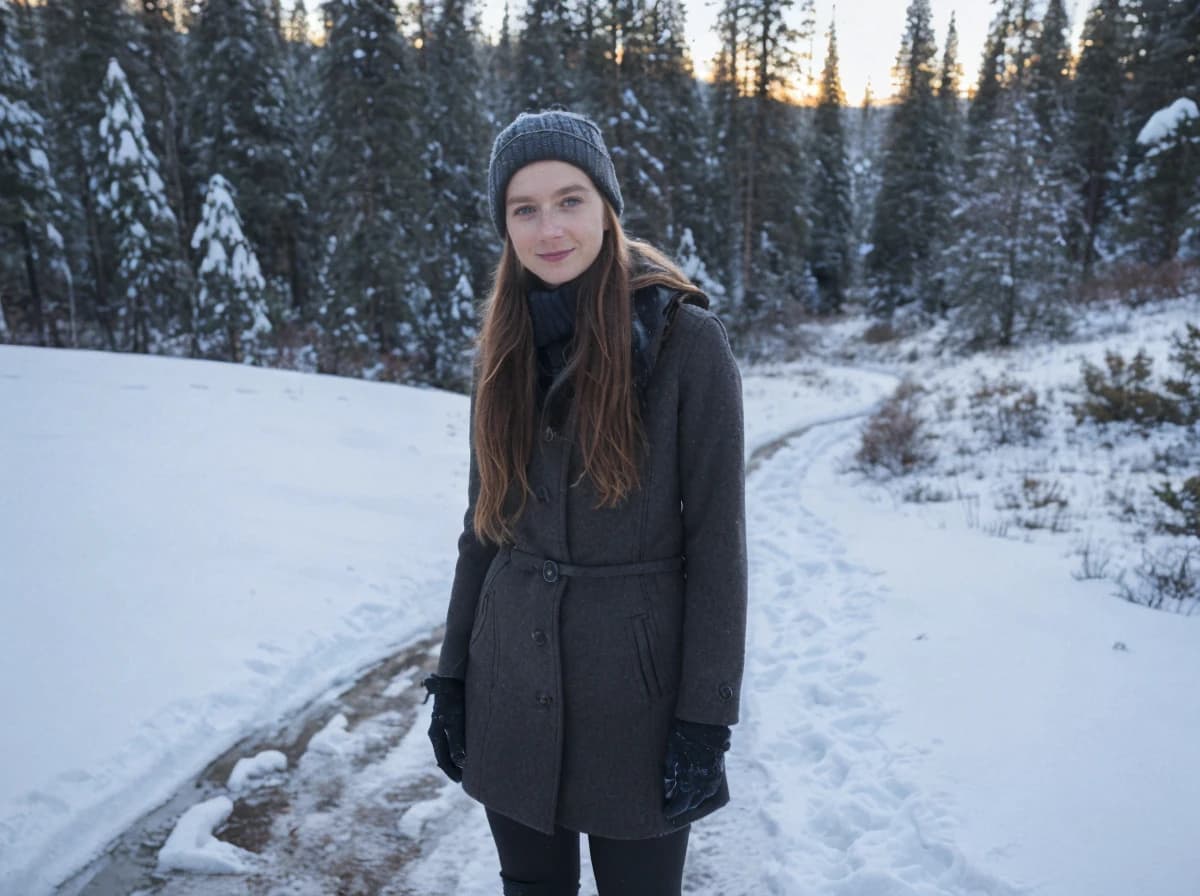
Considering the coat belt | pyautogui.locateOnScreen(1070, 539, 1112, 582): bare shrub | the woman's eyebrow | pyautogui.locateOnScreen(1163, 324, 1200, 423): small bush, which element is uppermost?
the woman's eyebrow

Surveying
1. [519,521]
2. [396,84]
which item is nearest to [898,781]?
[519,521]

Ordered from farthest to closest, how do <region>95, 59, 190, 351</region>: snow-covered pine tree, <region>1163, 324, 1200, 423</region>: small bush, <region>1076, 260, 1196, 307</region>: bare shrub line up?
<region>95, 59, 190, 351</region>: snow-covered pine tree, <region>1076, 260, 1196, 307</region>: bare shrub, <region>1163, 324, 1200, 423</region>: small bush

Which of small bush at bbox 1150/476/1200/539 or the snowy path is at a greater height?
small bush at bbox 1150/476/1200/539

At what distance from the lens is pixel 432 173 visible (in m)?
22.1

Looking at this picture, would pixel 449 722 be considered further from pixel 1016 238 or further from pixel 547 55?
pixel 547 55

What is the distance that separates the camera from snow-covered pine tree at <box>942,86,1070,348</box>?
1938 cm

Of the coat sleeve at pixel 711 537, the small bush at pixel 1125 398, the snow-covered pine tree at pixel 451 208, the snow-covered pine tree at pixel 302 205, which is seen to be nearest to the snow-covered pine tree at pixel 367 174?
the snow-covered pine tree at pixel 451 208

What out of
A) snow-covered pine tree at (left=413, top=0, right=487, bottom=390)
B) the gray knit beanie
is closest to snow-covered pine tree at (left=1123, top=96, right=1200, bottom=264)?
snow-covered pine tree at (left=413, top=0, right=487, bottom=390)

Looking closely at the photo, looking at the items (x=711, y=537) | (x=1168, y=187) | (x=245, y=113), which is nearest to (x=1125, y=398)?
(x=711, y=537)

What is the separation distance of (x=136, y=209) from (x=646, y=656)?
22.7 metres

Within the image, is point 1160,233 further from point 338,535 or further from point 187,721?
point 187,721

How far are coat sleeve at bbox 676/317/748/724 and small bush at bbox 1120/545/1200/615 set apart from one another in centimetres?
454

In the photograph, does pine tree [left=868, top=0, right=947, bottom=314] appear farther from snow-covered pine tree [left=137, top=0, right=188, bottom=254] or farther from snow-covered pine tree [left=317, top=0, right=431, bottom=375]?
snow-covered pine tree [left=137, top=0, right=188, bottom=254]

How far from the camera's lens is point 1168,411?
28.8 ft
